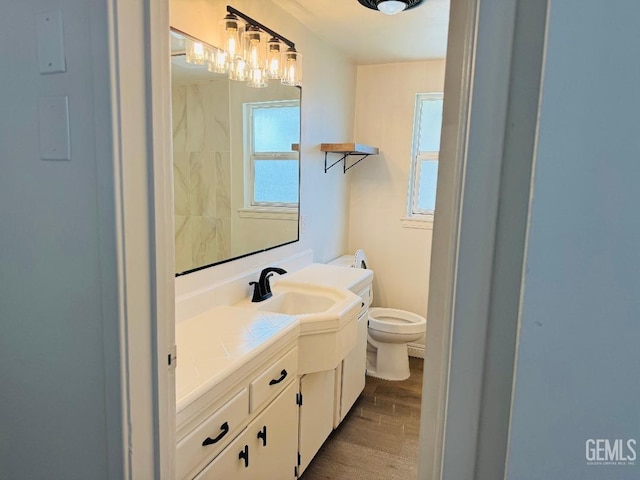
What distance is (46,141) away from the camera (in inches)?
32.0

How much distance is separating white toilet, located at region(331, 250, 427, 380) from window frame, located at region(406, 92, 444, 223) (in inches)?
22.6

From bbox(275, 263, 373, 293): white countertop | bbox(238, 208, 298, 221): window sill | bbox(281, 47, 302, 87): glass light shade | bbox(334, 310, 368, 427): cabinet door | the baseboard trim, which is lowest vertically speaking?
the baseboard trim

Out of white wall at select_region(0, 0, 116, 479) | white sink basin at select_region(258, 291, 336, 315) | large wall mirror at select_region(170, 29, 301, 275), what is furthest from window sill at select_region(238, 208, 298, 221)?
white wall at select_region(0, 0, 116, 479)

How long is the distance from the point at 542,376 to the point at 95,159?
78 centimetres

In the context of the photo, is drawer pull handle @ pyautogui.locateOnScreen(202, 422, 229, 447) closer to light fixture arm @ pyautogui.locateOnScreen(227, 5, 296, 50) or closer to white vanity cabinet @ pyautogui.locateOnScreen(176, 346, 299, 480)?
white vanity cabinet @ pyautogui.locateOnScreen(176, 346, 299, 480)

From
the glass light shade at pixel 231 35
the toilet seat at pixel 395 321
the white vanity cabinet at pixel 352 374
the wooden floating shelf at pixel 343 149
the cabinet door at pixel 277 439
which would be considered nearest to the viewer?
the cabinet door at pixel 277 439

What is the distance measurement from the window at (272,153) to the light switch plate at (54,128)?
138 centimetres

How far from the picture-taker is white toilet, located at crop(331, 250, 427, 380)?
3.01 metres

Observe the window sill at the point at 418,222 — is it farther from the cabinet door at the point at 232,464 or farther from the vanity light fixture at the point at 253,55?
the cabinet door at the point at 232,464

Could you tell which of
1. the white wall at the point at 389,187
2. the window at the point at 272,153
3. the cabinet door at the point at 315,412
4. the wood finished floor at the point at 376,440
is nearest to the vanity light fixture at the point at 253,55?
the window at the point at 272,153

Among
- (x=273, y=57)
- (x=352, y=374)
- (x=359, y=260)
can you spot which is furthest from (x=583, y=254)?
(x=359, y=260)

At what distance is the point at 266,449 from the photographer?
5.19 feet

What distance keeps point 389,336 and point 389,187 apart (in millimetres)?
1250

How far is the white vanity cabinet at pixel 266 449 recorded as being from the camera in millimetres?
1330
